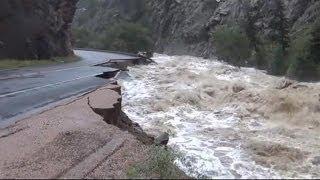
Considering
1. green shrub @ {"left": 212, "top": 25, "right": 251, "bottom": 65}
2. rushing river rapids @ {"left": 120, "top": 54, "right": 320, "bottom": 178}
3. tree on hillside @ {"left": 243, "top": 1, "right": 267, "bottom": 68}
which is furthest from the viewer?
green shrub @ {"left": 212, "top": 25, "right": 251, "bottom": 65}

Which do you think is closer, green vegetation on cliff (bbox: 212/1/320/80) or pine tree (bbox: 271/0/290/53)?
green vegetation on cliff (bbox: 212/1/320/80)

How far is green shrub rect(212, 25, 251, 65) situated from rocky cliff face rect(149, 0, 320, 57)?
2296 millimetres

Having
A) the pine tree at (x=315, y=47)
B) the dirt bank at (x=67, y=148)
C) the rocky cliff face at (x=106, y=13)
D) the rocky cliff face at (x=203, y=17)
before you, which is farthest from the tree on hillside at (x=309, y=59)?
the rocky cliff face at (x=106, y=13)

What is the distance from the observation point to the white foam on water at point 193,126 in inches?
507

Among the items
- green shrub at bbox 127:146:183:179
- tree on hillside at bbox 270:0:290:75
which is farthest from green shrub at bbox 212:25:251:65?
green shrub at bbox 127:146:183:179

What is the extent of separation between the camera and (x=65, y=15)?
5516cm

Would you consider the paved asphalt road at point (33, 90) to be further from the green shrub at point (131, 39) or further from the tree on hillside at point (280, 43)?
the green shrub at point (131, 39)

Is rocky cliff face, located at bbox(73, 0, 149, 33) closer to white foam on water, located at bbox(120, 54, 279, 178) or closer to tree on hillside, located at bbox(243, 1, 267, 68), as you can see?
tree on hillside, located at bbox(243, 1, 267, 68)

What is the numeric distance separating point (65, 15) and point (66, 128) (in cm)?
4381

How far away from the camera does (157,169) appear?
9680mm

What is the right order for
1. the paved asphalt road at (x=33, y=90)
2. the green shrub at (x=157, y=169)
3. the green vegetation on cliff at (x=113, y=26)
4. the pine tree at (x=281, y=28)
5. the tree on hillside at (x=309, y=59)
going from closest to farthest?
the green shrub at (x=157, y=169), the paved asphalt road at (x=33, y=90), the tree on hillside at (x=309, y=59), the pine tree at (x=281, y=28), the green vegetation on cliff at (x=113, y=26)

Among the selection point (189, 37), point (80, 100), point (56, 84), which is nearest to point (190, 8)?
point (189, 37)

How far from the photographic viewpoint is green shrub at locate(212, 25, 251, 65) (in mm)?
63531

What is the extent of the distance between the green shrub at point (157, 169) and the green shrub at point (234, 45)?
52.7 metres
